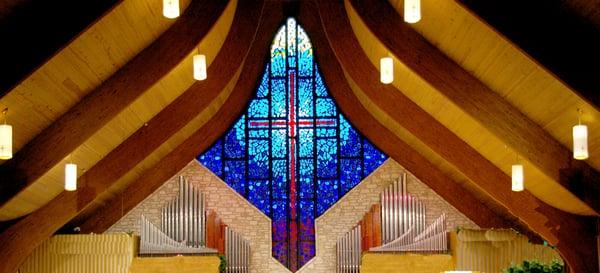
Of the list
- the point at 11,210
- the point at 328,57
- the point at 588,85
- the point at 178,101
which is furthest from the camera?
the point at 328,57

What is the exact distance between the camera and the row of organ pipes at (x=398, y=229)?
18.0 metres

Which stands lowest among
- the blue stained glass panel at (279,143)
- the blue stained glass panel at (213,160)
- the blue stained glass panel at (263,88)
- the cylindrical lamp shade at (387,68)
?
the blue stained glass panel at (213,160)

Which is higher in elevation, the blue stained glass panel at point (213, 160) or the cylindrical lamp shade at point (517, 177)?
the blue stained glass panel at point (213, 160)

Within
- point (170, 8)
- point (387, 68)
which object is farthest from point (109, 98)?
point (387, 68)

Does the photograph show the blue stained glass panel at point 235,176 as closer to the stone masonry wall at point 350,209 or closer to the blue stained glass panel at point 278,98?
the blue stained glass panel at point 278,98

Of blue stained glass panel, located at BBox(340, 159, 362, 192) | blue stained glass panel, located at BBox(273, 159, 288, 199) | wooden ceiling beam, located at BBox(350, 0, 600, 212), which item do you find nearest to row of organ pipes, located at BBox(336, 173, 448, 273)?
blue stained glass panel, located at BBox(340, 159, 362, 192)

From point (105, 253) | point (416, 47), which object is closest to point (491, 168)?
point (416, 47)

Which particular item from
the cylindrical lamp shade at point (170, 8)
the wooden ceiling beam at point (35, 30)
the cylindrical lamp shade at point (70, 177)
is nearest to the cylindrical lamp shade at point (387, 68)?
the cylindrical lamp shade at point (170, 8)

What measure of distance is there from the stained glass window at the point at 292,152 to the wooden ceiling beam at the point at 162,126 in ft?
9.59

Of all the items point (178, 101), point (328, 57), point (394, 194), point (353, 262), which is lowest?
point (353, 262)

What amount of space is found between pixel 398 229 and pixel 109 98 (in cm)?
671

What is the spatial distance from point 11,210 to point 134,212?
13.2 ft

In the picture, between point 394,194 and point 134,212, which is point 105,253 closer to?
point 134,212

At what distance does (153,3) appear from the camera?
12516mm
